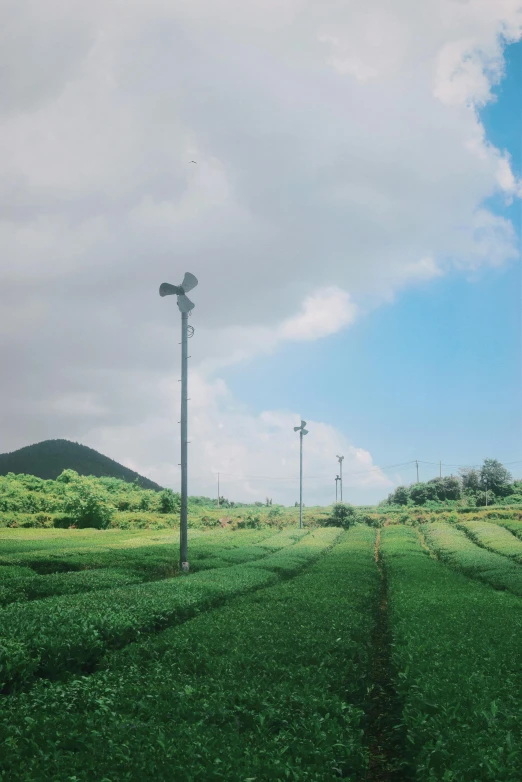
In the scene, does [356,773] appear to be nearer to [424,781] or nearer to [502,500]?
[424,781]

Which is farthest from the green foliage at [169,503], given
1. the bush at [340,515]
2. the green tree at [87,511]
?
the bush at [340,515]

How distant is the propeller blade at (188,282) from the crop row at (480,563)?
69.3ft

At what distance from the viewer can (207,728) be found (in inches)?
258

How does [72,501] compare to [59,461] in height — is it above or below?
below

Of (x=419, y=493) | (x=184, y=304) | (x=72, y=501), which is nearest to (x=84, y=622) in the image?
(x=184, y=304)

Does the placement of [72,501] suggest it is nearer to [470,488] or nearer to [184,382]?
[184,382]

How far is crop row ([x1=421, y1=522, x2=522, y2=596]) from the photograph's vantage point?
26850 mm

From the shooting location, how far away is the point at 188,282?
28703mm

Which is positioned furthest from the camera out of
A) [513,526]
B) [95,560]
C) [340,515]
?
[340,515]

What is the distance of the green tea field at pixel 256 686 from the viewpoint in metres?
5.85

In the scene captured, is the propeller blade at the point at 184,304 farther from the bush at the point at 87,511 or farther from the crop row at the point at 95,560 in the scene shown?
the bush at the point at 87,511

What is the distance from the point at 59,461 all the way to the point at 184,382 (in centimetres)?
11696

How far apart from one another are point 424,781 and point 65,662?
7.19 metres

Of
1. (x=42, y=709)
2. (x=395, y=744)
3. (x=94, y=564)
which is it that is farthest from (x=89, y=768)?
(x=94, y=564)
